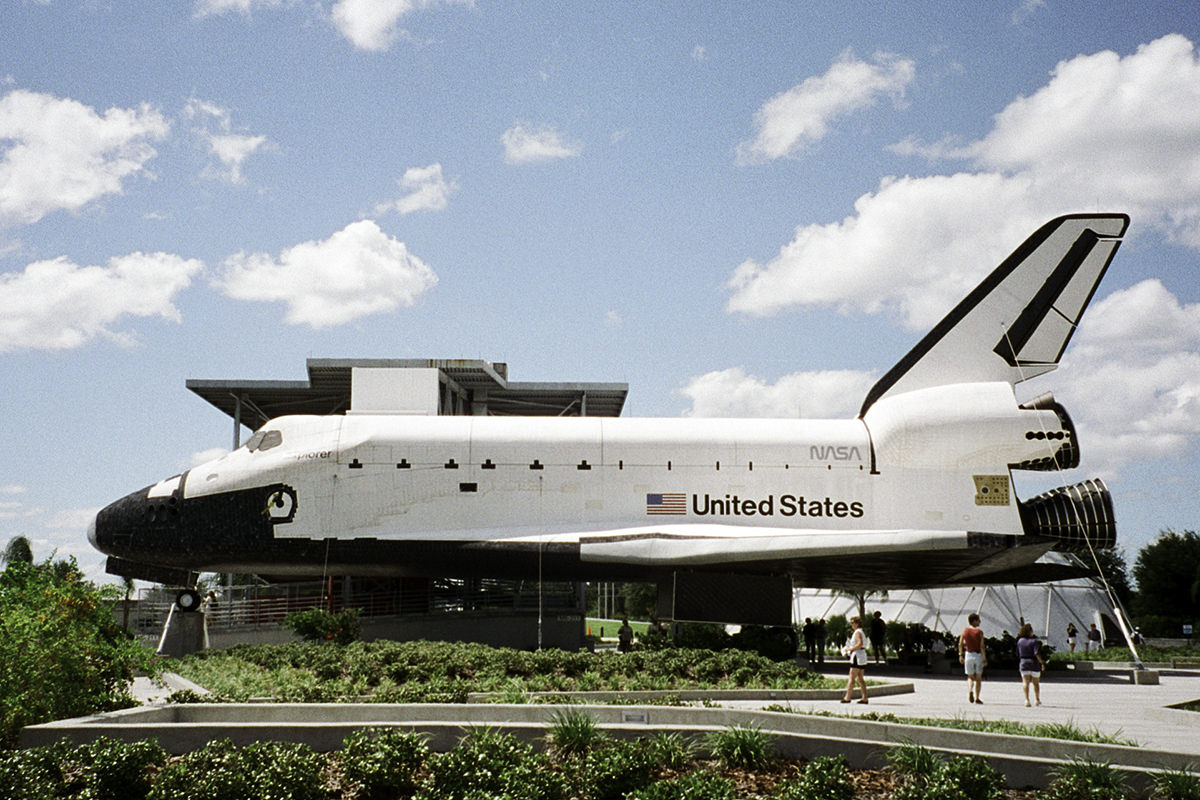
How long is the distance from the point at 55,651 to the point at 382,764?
11.8 feet

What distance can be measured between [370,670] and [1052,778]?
7793mm

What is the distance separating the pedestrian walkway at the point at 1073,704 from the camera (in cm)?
880

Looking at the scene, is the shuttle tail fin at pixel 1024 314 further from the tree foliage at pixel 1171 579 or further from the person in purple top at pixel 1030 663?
the tree foliage at pixel 1171 579

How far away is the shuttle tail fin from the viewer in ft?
59.5

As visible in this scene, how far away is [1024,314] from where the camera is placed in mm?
18188

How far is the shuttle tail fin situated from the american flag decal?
4852 millimetres

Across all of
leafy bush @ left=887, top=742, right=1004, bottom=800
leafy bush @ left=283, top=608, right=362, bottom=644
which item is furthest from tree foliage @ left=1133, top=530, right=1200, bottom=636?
leafy bush @ left=887, top=742, right=1004, bottom=800

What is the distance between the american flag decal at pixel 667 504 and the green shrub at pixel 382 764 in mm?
10689

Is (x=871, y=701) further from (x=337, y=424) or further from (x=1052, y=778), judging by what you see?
(x=337, y=424)

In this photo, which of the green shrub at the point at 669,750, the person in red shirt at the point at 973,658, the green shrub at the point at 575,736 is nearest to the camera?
the green shrub at the point at 669,750

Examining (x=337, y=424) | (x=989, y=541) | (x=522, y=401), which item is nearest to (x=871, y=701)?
(x=989, y=541)

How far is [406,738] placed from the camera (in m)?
6.31

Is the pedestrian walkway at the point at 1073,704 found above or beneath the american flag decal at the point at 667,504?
beneath

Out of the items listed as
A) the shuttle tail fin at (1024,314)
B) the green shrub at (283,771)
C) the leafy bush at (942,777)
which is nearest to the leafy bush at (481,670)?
the green shrub at (283,771)
